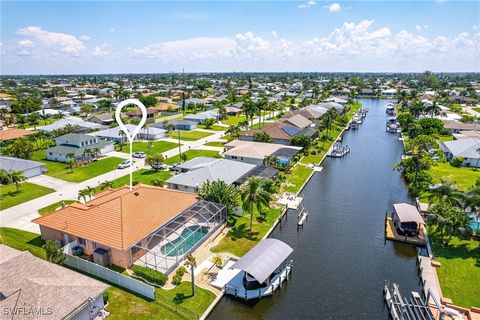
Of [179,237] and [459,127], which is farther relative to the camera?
[459,127]

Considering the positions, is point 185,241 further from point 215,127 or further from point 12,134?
point 215,127

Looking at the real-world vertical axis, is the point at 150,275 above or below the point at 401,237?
above

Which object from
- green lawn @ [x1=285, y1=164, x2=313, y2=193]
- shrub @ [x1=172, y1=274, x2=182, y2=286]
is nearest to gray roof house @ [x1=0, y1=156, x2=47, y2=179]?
shrub @ [x1=172, y1=274, x2=182, y2=286]

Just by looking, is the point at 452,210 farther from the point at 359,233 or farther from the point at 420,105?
the point at 420,105

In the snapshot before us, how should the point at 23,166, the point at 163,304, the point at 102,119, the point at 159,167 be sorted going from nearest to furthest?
the point at 163,304
the point at 23,166
the point at 159,167
the point at 102,119

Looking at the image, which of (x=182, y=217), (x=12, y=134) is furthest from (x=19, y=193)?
(x=12, y=134)

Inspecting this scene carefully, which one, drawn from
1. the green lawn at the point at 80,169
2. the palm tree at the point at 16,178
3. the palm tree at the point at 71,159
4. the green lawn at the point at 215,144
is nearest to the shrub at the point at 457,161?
the green lawn at the point at 215,144

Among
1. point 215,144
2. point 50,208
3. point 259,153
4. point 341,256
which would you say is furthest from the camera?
point 215,144

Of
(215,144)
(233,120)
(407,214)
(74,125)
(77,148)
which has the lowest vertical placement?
(407,214)
